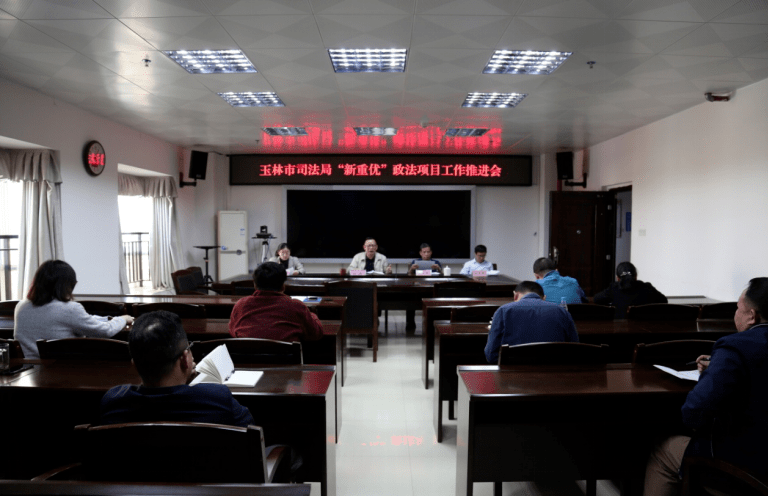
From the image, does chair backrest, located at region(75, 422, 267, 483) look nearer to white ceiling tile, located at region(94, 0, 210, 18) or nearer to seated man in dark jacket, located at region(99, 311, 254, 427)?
seated man in dark jacket, located at region(99, 311, 254, 427)

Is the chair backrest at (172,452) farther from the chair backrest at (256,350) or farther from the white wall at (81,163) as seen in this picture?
the white wall at (81,163)

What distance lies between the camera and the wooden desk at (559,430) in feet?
6.41

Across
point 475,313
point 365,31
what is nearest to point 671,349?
point 475,313

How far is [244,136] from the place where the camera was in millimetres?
7445

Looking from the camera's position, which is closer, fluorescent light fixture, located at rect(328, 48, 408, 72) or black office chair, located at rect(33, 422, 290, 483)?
black office chair, located at rect(33, 422, 290, 483)

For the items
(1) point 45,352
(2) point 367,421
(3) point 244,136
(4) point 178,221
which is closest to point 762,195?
(2) point 367,421

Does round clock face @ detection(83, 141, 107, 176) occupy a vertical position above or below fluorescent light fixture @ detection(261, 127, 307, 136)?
below

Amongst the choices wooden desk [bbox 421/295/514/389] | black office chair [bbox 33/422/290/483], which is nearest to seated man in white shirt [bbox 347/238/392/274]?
wooden desk [bbox 421/295/514/389]

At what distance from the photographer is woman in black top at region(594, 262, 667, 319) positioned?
3801 mm

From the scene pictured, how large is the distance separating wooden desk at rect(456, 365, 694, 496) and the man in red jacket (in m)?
1.07

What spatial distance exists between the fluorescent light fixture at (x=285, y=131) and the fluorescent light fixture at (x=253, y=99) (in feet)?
4.10

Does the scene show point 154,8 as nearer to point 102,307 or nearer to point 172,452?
point 102,307

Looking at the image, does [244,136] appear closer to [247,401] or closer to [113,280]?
[113,280]

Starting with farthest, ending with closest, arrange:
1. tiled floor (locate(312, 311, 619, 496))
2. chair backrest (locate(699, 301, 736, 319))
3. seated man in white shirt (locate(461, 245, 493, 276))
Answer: seated man in white shirt (locate(461, 245, 493, 276)) < chair backrest (locate(699, 301, 736, 319)) < tiled floor (locate(312, 311, 619, 496))
